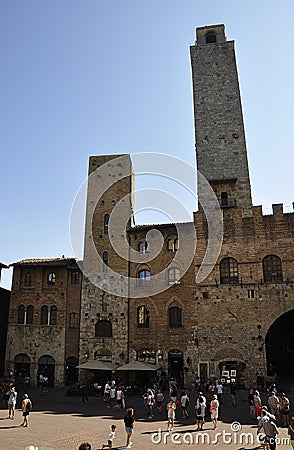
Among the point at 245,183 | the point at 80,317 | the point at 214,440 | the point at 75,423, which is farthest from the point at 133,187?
the point at 214,440

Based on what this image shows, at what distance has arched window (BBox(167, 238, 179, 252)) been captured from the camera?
96.2ft

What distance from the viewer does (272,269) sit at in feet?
86.5

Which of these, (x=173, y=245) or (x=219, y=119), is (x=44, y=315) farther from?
(x=219, y=119)

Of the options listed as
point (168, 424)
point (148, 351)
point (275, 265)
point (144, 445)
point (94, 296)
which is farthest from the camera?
point (94, 296)

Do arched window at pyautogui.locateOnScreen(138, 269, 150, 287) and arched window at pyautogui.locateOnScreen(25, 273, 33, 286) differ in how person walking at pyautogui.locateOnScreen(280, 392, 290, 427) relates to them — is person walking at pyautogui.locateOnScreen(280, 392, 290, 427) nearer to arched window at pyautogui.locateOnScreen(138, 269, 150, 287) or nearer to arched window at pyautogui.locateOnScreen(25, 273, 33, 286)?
arched window at pyautogui.locateOnScreen(138, 269, 150, 287)

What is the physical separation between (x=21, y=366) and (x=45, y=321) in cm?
400

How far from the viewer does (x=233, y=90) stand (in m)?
33.0

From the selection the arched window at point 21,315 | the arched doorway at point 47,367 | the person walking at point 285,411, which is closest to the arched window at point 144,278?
the arched doorway at point 47,367

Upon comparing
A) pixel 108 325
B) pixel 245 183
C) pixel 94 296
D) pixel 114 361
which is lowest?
pixel 114 361

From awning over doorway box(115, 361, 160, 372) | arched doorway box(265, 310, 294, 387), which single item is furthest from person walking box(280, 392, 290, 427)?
awning over doorway box(115, 361, 160, 372)

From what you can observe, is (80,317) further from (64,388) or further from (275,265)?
(275,265)

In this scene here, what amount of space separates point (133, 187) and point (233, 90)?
12.0 meters

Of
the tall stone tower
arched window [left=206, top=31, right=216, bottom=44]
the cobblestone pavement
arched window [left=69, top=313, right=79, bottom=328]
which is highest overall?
arched window [left=206, top=31, right=216, bottom=44]

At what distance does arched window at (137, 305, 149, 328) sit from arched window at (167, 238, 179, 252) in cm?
486
